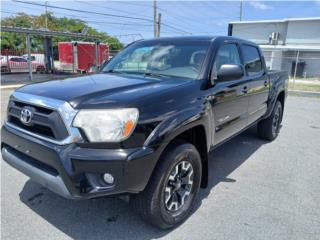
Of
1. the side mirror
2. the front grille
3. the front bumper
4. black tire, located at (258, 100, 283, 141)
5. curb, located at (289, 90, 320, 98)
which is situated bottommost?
curb, located at (289, 90, 320, 98)

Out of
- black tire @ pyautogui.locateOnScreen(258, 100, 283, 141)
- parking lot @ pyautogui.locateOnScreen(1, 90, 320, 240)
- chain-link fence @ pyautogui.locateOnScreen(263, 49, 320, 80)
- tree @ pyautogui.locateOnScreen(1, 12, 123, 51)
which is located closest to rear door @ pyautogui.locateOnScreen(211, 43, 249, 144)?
parking lot @ pyautogui.locateOnScreen(1, 90, 320, 240)

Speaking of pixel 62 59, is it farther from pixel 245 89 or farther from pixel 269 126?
pixel 245 89

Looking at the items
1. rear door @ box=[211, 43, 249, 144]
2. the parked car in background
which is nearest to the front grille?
rear door @ box=[211, 43, 249, 144]

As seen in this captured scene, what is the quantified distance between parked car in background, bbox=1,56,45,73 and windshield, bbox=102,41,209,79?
20.8 m

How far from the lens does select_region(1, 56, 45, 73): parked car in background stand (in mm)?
21453

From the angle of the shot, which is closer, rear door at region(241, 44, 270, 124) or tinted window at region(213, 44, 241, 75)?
tinted window at region(213, 44, 241, 75)

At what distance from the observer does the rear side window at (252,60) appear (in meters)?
4.34

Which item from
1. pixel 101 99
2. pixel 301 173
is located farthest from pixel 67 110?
pixel 301 173

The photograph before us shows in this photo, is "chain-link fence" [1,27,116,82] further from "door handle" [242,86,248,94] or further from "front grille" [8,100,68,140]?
"front grille" [8,100,68,140]

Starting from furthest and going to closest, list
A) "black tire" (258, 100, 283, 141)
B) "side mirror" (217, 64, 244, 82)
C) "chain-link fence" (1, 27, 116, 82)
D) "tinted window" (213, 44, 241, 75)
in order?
"chain-link fence" (1, 27, 116, 82), "black tire" (258, 100, 283, 141), "tinted window" (213, 44, 241, 75), "side mirror" (217, 64, 244, 82)

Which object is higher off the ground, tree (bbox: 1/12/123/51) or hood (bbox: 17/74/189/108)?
tree (bbox: 1/12/123/51)

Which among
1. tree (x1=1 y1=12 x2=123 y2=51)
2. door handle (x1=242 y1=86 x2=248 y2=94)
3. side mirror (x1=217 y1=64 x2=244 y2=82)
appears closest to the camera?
side mirror (x1=217 y1=64 x2=244 y2=82)

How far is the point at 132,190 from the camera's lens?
2240 mm

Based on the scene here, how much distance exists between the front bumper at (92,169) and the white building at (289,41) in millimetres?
25980
